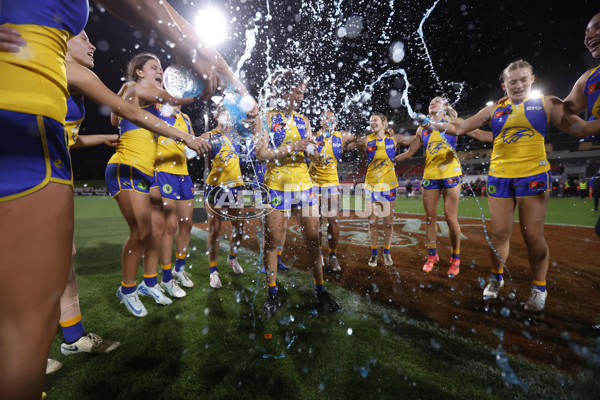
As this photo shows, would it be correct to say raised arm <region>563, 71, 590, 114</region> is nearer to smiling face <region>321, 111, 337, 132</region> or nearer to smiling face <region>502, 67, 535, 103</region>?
smiling face <region>502, 67, 535, 103</region>

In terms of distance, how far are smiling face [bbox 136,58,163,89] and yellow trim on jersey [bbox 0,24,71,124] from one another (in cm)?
262

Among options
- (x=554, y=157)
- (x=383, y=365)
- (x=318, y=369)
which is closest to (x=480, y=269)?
(x=383, y=365)

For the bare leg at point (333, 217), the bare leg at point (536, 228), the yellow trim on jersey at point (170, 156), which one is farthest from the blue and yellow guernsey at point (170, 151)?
the bare leg at point (536, 228)

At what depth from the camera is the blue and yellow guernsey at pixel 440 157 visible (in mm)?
4379

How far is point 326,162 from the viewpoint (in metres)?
4.92

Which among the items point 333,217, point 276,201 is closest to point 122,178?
point 276,201

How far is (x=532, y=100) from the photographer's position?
2984 millimetres

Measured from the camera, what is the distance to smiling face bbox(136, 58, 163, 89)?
3.19 metres

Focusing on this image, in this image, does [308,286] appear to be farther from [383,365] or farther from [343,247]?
[343,247]

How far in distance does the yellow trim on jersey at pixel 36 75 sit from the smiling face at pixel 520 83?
13.1 ft

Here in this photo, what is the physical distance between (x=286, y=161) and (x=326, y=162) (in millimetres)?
1901

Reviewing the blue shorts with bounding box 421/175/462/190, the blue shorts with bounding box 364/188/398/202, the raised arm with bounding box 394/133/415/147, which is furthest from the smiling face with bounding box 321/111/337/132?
the blue shorts with bounding box 421/175/462/190

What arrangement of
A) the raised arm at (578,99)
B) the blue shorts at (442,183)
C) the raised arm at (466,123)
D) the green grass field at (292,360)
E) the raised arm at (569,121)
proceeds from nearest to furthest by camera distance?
the green grass field at (292,360)
the raised arm at (569,121)
the raised arm at (578,99)
the raised arm at (466,123)
the blue shorts at (442,183)

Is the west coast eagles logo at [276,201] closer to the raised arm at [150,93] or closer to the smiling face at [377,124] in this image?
the raised arm at [150,93]
